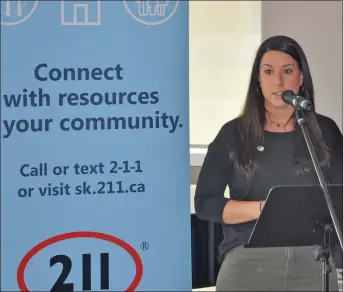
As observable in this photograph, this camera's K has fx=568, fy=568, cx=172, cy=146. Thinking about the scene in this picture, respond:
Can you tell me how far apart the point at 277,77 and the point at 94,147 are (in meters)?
0.62

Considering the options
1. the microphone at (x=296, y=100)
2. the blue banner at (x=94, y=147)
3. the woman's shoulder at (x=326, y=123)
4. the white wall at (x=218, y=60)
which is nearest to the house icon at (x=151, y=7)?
the blue banner at (x=94, y=147)

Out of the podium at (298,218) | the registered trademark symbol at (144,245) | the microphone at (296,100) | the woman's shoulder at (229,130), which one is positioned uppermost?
the microphone at (296,100)

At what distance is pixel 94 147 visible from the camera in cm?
170

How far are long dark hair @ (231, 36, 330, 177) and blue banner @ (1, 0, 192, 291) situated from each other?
20 centimetres

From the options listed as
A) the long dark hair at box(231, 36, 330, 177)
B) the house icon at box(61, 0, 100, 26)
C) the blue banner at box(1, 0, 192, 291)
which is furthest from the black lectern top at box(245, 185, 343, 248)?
the house icon at box(61, 0, 100, 26)

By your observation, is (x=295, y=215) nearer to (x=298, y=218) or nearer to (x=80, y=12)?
(x=298, y=218)

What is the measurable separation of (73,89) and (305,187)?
0.76 m

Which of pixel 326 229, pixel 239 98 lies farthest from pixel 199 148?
pixel 326 229

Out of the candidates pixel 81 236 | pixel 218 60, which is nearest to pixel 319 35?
pixel 218 60

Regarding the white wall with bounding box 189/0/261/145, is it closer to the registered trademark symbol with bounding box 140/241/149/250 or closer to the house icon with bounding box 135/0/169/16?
the house icon with bounding box 135/0/169/16

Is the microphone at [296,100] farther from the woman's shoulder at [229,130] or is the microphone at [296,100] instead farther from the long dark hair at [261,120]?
the woman's shoulder at [229,130]

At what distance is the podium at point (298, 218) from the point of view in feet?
5.53

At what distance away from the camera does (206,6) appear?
1.93m

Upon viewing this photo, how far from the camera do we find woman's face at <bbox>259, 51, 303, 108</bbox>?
5.92 feet
